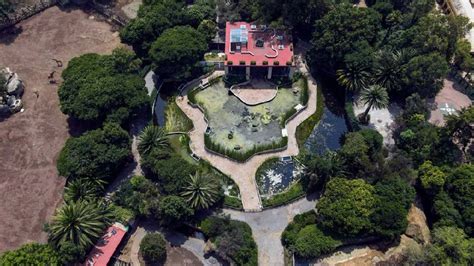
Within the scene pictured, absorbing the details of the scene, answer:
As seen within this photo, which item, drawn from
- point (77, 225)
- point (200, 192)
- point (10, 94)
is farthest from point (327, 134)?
point (10, 94)

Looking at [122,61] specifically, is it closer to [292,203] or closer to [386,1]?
[292,203]

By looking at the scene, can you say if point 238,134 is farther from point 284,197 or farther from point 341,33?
point 341,33

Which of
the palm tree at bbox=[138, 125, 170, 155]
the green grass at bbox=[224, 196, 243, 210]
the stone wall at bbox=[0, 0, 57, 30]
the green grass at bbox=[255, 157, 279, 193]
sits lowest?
the green grass at bbox=[224, 196, 243, 210]

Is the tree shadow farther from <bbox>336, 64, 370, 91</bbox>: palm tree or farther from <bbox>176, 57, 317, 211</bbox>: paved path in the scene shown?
<bbox>336, 64, 370, 91</bbox>: palm tree

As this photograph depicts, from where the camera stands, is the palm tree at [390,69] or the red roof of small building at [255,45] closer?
the palm tree at [390,69]

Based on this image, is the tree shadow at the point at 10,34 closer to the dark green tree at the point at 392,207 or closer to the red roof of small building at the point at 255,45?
the red roof of small building at the point at 255,45

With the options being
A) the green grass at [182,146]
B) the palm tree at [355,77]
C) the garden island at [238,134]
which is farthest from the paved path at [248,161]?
the palm tree at [355,77]

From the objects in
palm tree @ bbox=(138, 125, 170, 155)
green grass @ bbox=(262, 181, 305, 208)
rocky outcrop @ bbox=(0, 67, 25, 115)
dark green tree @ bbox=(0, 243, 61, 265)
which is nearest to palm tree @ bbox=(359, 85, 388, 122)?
green grass @ bbox=(262, 181, 305, 208)
